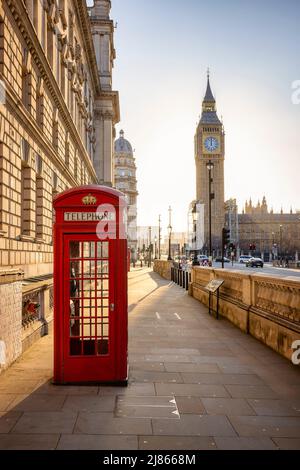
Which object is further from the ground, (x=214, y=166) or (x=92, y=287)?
(x=214, y=166)

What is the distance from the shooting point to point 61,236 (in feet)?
22.5

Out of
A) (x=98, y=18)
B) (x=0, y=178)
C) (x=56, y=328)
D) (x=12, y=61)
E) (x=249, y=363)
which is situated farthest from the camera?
(x=98, y=18)

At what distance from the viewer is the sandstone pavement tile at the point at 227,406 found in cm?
561

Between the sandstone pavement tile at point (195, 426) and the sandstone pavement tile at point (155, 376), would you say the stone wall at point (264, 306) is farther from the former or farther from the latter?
the sandstone pavement tile at point (195, 426)

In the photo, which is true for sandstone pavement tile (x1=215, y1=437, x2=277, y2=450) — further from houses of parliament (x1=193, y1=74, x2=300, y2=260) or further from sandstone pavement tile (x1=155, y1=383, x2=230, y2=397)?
houses of parliament (x1=193, y1=74, x2=300, y2=260)

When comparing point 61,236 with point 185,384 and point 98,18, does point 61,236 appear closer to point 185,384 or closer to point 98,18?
point 185,384

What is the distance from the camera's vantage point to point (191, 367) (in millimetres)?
7980

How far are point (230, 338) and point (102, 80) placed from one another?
45.0m

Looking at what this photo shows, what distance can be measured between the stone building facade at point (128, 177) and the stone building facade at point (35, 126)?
3506 inches

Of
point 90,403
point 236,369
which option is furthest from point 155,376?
point 90,403

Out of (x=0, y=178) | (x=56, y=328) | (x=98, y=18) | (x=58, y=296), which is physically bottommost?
(x=56, y=328)

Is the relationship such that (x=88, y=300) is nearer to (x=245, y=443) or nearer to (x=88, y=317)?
(x=88, y=317)

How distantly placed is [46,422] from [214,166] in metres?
147

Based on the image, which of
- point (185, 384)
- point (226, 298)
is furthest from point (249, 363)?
point (226, 298)
